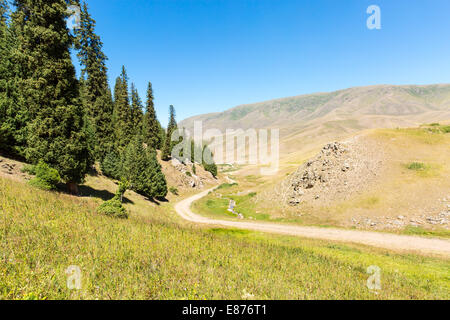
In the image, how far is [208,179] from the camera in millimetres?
82562

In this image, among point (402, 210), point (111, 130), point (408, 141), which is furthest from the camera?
point (111, 130)

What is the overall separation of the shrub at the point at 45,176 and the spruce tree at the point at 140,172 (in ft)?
77.6

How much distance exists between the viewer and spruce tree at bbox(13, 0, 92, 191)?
57.0ft

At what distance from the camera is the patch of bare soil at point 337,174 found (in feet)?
105

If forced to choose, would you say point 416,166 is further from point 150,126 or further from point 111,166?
point 150,126

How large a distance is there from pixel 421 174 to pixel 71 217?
134 ft

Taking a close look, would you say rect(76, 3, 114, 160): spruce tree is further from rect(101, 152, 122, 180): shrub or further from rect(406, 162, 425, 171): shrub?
rect(406, 162, 425, 171): shrub

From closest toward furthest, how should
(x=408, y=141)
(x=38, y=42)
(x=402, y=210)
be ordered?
(x=38, y=42) < (x=402, y=210) < (x=408, y=141)

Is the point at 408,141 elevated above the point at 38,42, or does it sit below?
below

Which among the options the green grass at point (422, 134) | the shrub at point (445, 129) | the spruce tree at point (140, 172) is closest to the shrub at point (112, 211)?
the spruce tree at point (140, 172)

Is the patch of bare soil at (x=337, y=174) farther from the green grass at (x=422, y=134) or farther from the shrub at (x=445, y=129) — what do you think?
the shrub at (x=445, y=129)

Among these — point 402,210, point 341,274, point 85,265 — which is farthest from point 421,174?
point 85,265

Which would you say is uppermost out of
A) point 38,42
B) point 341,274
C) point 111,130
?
point 38,42
